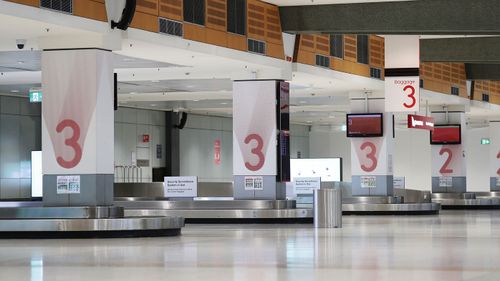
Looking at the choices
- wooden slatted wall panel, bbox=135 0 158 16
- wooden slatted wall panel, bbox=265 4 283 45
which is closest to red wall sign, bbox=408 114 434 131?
wooden slatted wall panel, bbox=265 4 283 45

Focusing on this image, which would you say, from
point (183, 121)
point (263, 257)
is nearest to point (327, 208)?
point (263, 257)

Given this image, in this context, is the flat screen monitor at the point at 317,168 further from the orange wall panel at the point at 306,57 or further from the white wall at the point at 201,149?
the orange wall panel at the point at 306,57

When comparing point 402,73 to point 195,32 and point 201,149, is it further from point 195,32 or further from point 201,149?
point 201,149

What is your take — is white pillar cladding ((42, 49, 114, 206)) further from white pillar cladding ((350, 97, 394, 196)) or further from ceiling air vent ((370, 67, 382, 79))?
white pillar cladding ((350, 97, 394, 196))

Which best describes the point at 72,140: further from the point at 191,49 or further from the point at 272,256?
the point at 272,256

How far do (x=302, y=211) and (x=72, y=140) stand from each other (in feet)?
29.0

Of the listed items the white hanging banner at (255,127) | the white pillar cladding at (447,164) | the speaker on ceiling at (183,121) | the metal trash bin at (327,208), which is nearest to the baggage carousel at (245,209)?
the white hanging banner at (255,127)

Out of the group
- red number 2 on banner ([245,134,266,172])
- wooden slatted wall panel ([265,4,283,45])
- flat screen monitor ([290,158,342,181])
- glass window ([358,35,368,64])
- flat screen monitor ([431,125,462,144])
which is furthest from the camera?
flat screen monitor ([290,158,342,181])

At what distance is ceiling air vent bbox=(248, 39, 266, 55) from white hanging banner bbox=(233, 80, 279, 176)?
4.51ft

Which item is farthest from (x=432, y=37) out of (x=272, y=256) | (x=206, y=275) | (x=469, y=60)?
(x=206, y=275)

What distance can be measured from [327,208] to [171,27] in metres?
5.32

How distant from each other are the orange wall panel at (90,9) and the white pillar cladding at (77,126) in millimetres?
844

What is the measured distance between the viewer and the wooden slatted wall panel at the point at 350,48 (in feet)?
102

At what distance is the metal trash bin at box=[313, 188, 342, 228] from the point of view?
2306 cm
